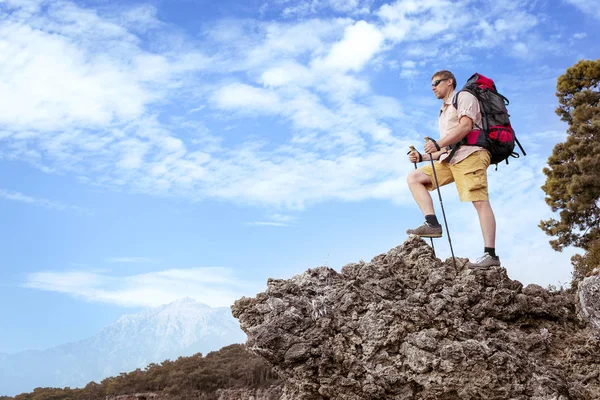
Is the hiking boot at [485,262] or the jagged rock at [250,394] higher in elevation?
the hiking boot at [485,262]

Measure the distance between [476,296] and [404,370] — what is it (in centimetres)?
115

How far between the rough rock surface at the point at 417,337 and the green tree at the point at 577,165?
16.3 metres

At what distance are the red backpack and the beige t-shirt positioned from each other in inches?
2.0

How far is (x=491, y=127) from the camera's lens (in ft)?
20.1

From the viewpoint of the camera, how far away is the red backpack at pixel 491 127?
240 inches

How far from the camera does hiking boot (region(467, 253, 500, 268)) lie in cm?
586

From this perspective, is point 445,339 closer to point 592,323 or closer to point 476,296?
point 476,296

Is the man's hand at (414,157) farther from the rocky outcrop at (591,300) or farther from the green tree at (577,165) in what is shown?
the green tree at (577,165)

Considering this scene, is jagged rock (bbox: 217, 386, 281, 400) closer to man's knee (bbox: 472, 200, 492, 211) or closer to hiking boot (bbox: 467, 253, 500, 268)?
hiking boot (bbox: 467, 253, 500, 268)

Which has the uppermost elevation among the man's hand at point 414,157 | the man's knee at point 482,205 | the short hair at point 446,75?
the short hair at point 446,75

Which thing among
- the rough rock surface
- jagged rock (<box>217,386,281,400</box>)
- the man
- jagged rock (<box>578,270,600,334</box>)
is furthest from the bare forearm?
jagged rock (<box>217,386,281,400</box>)

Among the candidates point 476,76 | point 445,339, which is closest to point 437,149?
point 476,76

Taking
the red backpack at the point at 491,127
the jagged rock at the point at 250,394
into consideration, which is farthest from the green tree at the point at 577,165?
the red backpack at the point at 491,127

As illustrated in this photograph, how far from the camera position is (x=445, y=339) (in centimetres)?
504
